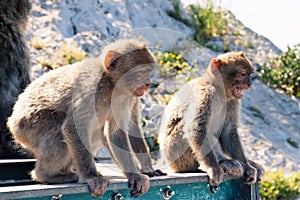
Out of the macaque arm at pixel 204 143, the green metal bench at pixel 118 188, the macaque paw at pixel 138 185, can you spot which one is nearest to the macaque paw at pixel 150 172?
the green metal bench at pixel 118 188

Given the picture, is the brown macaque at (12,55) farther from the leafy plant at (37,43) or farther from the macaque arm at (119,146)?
the leafy plant at (37,43)

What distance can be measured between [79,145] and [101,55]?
0.78 metres

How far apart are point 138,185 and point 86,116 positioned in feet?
1.93

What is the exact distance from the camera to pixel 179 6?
14383mm

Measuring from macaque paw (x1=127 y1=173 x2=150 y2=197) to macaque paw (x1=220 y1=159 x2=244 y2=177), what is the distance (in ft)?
3.45

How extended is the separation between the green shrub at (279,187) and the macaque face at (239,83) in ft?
14.2

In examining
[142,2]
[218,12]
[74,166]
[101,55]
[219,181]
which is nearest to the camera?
[74,166]

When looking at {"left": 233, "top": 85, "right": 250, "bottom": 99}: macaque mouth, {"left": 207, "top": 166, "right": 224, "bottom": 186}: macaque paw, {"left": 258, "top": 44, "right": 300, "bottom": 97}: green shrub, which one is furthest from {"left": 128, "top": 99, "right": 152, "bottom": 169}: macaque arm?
{"left": 258, "top": 44, "right": 300, "bottom": 97}: green shrub

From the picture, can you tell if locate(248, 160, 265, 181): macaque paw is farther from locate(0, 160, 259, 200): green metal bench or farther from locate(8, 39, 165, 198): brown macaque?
locate(8, 39, 165, 198): brown macaque

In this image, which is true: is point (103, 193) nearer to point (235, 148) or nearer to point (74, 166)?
point (74, 166)

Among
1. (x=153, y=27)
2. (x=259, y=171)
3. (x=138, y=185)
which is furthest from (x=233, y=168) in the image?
(x=153, y=27)

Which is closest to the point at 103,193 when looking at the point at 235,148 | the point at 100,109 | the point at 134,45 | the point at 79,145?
the point at 79,145

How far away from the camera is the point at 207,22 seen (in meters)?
14.4

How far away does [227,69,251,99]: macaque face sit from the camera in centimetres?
504
